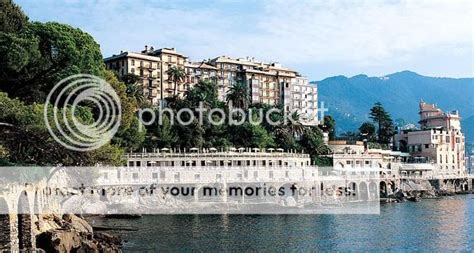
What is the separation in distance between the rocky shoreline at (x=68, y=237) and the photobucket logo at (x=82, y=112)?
4919 mm

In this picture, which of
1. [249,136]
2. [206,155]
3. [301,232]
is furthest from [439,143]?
[301,232]

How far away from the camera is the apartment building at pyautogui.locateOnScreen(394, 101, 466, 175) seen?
4599 inches

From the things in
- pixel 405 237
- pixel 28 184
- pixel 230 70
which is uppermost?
pixel 230 70

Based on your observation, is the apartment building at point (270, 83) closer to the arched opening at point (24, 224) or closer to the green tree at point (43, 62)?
→ the green tree at point (43, 62)

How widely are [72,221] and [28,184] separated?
37.3 feet

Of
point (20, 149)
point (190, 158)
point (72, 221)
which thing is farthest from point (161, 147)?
point (20, 149)

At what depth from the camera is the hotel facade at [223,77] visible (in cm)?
10444

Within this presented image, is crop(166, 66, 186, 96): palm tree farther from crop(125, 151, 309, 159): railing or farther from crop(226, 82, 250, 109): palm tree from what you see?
crop(125, 151, 309, 159): railing

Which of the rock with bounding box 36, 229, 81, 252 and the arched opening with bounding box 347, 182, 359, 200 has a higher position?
the rock with bounding box 36, 229, 81, 252

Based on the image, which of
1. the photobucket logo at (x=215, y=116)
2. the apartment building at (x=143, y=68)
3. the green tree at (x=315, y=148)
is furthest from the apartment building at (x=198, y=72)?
the green tree at (x=315, y=148)

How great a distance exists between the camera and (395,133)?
4966 inches

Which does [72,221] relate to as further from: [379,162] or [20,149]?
[379,162]

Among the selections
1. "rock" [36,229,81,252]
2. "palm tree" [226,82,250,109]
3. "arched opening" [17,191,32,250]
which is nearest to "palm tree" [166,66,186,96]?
"palm tree" [226,82,250,109]

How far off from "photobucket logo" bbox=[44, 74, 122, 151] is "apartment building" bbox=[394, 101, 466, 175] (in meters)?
79.7
